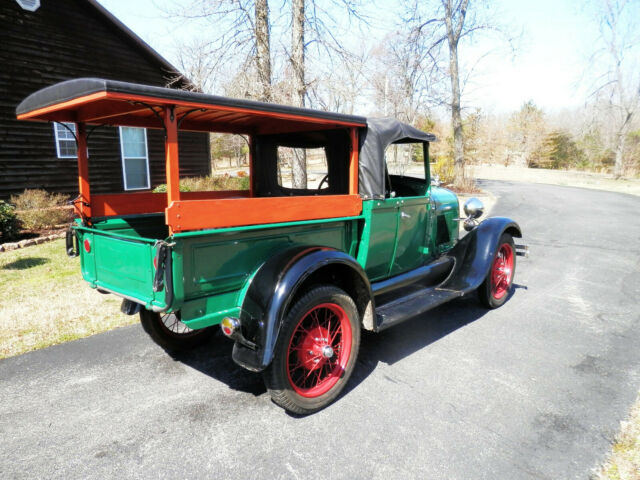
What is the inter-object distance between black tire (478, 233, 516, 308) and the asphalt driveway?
256 millimetres

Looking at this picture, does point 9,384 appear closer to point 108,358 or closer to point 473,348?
point 108,358

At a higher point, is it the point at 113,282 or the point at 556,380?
the point at 113,282

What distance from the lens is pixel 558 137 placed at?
134 ft

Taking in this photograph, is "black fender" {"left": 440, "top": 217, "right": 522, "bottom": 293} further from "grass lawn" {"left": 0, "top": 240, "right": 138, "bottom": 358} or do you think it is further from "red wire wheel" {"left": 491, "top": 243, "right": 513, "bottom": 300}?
"grass lawn" {"left": 0, "top": 240, "right": 138, "bottom": 358}

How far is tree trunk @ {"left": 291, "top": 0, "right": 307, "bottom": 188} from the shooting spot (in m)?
9.25

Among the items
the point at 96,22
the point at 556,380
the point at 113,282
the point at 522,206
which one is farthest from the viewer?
the point at 522,206

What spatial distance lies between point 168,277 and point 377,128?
2125mm

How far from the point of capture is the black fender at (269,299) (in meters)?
2.57

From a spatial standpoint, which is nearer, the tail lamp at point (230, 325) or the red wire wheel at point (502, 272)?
the tail lamp at point (230, 325)

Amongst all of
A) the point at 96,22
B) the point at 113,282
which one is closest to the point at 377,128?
the point at 113,282

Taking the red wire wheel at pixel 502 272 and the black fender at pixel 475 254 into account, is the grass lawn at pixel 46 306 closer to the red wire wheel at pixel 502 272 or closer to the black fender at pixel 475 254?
the black fender at pixel 475 254

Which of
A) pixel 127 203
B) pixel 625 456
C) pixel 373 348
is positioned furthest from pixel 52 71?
pixel 625 456

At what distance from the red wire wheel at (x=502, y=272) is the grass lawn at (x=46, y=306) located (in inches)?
161

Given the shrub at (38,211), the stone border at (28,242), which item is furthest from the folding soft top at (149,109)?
the shrub at (38,211)
